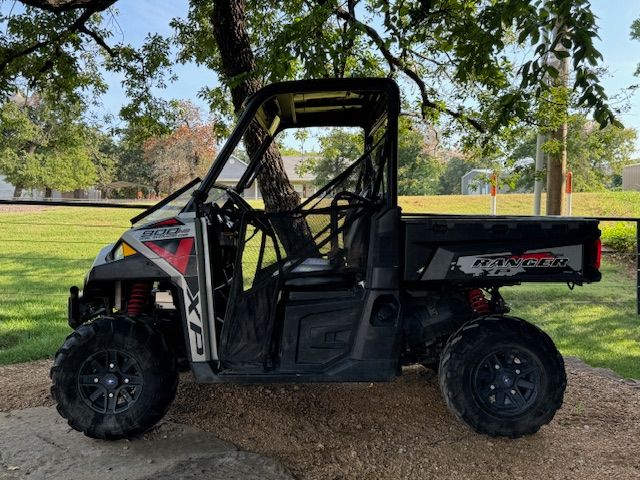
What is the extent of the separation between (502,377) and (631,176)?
1115 inches

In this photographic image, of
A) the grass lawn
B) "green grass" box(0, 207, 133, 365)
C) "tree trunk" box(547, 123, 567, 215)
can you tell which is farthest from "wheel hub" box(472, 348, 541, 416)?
"tree trunk" box(547, 123, 567, 215)

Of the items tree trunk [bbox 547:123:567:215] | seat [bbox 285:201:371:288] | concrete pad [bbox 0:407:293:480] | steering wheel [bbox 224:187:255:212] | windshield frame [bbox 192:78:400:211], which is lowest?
concrete pad [bbox 0:407:293:480]

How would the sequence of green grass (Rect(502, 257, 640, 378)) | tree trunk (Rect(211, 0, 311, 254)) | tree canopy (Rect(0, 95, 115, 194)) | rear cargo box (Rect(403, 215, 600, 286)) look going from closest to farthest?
1. rear cargo box (Rect(403, 215, 600, 286))
2. tree trunk (Rect(211, 0, 311, 254))
3. green grass (Rect(502, 257, 640, 378))
4. tree canopy (Rect(0, 95, 115, 194))

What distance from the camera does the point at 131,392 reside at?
3.47 m

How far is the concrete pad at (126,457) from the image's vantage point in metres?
3.01

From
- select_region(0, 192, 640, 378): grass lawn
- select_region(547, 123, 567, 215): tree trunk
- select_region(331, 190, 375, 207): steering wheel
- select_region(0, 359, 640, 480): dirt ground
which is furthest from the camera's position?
select_region(547, 123, 567, 215): tree trunk

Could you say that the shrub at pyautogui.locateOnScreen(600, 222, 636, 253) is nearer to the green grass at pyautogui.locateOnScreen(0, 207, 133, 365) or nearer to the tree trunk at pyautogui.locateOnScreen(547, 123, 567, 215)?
the tree trunk at pyautogui.locateOnScreen(547, 123, 567, 215)

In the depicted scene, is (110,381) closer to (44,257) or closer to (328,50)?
(328,50)

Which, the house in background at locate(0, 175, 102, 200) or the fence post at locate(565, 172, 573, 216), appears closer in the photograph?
the fence post at locate(565, 172, 573, 216)

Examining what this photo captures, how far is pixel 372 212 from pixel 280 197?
2447 millimetres

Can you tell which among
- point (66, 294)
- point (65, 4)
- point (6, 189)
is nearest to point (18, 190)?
point (6, 189)

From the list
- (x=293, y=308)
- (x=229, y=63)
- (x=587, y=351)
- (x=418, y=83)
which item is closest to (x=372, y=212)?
(x=293, y=308)

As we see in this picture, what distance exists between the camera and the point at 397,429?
11.9 feet

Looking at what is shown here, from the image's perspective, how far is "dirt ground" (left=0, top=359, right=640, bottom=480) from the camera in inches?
123
